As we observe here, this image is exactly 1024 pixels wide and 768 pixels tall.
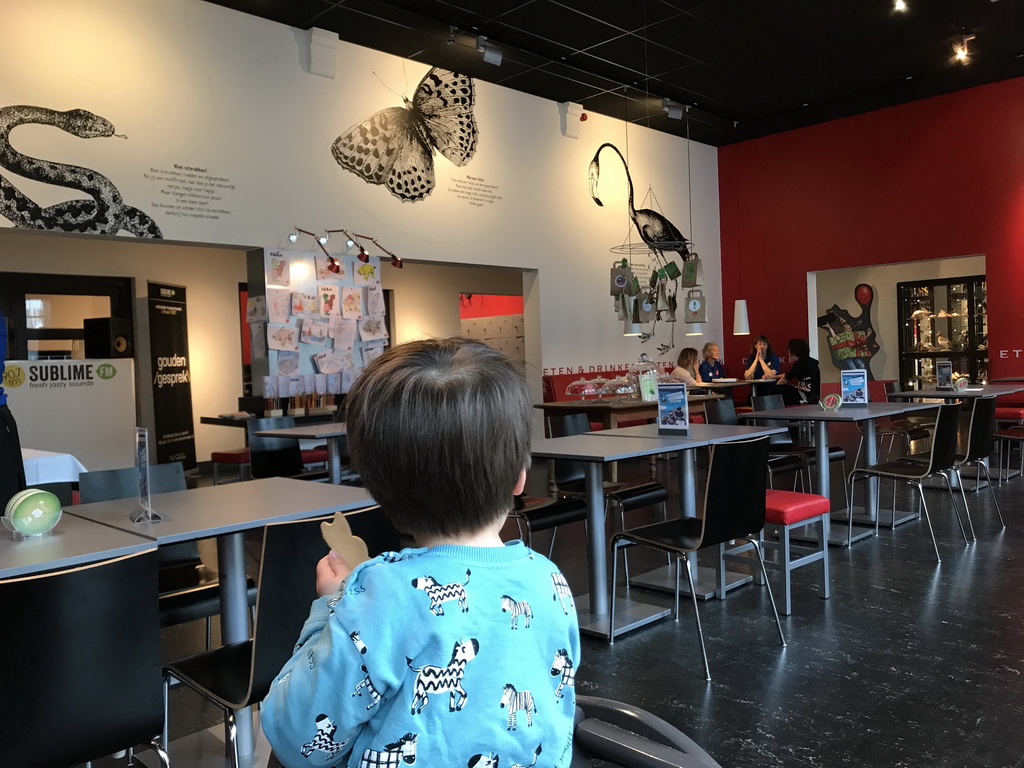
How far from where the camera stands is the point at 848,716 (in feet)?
8.38

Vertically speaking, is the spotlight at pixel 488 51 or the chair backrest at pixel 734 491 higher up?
the spotlight at pixel 488 51

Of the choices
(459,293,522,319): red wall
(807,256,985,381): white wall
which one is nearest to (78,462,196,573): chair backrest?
(459,293,522,319): red wall

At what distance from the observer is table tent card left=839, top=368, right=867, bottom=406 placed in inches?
204

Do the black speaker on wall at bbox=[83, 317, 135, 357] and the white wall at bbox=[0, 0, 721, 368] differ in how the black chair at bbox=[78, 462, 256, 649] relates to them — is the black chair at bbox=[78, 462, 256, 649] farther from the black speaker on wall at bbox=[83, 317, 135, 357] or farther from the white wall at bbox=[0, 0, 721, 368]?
the black speaker on wall at bbox=[83, 317, 135, 357]

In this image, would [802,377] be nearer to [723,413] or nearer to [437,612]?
[723,413]

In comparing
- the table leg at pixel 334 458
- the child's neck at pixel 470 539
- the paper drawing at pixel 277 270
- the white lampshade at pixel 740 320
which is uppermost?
the paper drawing at pixel 277 270

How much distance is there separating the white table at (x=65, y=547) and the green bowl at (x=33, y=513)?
0.08 ft

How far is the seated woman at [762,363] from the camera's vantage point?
9.98 metres

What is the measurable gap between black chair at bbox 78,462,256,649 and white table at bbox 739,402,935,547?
3261mm

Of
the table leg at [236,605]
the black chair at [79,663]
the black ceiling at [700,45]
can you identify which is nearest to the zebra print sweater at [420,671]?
the black chair at [79,663]

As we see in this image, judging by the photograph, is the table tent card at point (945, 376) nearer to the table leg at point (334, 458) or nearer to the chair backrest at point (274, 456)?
the table leg at point (334, 458)

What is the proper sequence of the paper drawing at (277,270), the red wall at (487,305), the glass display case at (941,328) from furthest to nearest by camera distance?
the red wall at (487,305)
the glass display case at (941,328)
the paper drawing at (277,270)

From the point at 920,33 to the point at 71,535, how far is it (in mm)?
8489

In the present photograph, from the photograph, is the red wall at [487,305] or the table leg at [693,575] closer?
the table leg at [693,575]
